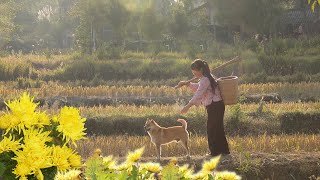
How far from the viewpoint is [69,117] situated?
2.76 metres

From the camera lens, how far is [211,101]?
7.51 m

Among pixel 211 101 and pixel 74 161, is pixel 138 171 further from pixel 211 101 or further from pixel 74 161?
pixel 211 101

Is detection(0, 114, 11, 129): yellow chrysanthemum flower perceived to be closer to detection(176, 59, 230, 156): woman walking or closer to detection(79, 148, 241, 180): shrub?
detection(79, 148, 241, 180): shrub

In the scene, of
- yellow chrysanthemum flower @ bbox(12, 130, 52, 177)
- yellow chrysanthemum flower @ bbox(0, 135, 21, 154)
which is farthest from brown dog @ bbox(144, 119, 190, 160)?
yellow chrysanthemum flower @ bbox(12, 130, 52, 177)

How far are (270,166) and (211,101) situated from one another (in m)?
1.14

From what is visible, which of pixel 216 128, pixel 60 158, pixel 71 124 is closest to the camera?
pixel 60 158

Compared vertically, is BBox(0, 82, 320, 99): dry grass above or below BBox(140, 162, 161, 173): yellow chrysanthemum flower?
below

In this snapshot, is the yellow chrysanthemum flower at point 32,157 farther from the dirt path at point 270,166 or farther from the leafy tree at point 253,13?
Result: the leafy tree at point 253,13

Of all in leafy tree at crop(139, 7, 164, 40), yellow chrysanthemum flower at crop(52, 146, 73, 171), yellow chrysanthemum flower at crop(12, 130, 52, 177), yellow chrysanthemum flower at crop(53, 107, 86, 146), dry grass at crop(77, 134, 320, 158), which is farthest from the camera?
leafy tree at crop(139, 7, 164, 40)

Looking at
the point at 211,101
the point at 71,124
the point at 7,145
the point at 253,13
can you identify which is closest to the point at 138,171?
the point at 71,124

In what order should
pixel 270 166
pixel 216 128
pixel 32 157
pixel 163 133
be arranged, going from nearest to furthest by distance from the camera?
pixel 32 157, pixel 270 166, pixel 163 133, pixel 216 128

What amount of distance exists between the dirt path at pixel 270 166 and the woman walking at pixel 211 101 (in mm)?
253

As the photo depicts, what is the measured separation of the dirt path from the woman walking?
10.0 inches

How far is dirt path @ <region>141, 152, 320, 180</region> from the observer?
7043mm
